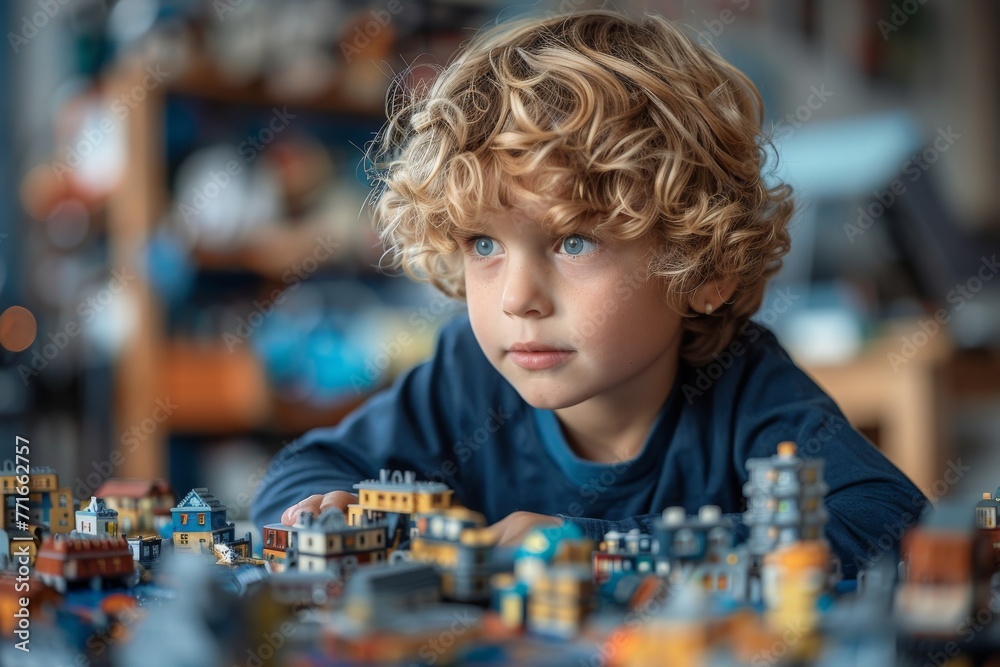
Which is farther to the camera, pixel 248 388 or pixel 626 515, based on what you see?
pixel 248 388

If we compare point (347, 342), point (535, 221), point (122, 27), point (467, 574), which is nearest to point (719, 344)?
point (535, 221)

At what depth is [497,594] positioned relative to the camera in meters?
0.58

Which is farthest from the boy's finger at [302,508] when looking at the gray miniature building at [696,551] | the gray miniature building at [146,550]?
the gray miniature building at [696,551]

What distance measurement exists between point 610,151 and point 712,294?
21 centimetres

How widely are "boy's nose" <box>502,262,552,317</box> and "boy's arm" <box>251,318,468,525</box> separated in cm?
29

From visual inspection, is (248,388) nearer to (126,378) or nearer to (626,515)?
(126,378)

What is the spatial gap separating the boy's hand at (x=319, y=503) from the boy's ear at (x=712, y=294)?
1.25 ft

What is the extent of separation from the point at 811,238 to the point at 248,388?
145 cm

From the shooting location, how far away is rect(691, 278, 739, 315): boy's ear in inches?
40.0

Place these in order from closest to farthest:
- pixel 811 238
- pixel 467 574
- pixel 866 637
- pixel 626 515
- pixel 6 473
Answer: pixel 866 637
pixel 467 574
pixel 6 473
pixel 626 515
pixel 811 238

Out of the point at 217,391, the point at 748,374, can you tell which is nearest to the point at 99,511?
the point at 748,374

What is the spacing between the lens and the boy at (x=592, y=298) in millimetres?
884

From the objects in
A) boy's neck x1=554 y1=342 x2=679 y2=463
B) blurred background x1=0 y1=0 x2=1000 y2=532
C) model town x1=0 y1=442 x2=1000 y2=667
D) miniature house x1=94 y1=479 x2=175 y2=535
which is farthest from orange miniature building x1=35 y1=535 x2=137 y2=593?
blurred background x1=0 y1=0 x2=1000 y2=532

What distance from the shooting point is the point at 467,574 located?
613mm
